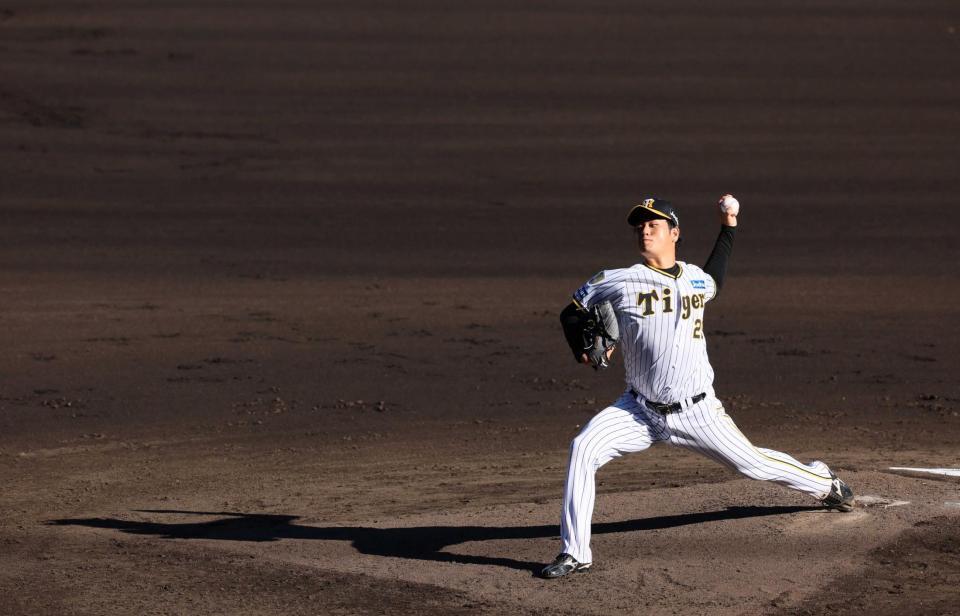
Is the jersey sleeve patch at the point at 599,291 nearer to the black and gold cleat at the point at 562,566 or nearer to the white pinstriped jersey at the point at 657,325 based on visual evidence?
the white pinstriped jersey at the point at 657,325

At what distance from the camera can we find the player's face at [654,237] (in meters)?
5.52

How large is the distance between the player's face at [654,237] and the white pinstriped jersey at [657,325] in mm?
71

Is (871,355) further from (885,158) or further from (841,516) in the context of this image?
(885,158)

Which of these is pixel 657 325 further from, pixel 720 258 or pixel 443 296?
pixel 443 296

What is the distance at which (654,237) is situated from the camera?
18.1ft

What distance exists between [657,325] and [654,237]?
376mm

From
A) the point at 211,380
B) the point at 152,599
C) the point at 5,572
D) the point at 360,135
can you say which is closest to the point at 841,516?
the point at 152,599

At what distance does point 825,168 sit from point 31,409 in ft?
33.6

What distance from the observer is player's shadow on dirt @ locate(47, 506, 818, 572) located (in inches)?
240

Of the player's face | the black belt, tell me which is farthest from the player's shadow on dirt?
the player's face

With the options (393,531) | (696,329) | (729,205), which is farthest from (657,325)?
(393,531)

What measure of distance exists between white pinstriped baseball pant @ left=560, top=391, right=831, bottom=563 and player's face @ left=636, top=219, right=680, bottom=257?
62 cm

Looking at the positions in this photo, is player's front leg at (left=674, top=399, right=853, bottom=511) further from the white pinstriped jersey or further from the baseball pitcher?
the white pinstriped jersey

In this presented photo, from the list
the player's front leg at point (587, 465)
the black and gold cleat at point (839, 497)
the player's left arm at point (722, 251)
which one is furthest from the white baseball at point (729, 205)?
the black and gold cleat at point (839, 497)
